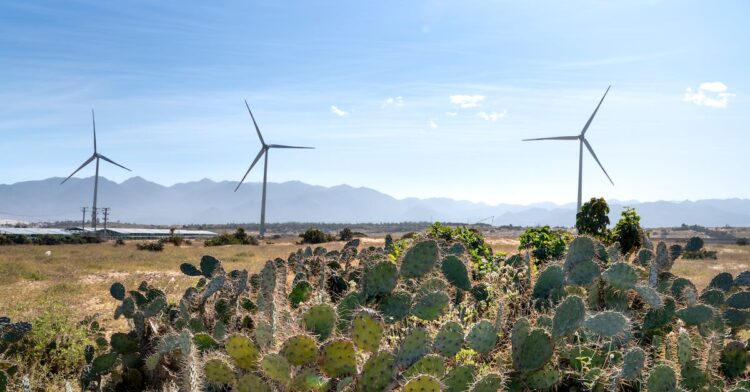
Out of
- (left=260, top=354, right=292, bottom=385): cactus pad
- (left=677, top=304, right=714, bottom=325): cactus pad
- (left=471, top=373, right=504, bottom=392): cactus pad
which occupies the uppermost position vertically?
(left=677, top=304, right=714, bottom=325): cactus pad

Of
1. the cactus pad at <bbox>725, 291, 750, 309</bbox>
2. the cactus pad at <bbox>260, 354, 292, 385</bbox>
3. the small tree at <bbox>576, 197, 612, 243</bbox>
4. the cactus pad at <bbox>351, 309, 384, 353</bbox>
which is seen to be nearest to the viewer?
the cactus pad at <bbox>260, 354, 292, 385</bbox>

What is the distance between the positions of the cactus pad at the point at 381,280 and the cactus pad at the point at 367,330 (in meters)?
1.34

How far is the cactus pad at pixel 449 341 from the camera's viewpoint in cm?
407

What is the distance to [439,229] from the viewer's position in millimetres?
13289

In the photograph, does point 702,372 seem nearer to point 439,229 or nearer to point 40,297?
point 439,229

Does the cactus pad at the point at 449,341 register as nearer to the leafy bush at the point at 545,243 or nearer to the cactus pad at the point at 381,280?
the cactus pad at the point at 381,280

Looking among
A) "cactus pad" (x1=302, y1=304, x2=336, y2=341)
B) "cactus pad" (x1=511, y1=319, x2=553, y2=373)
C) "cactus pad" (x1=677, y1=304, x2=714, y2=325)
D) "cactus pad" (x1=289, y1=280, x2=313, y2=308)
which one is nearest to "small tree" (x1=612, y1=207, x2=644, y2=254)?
"cactus pad" (x1=677, y1=304, x2=714, y2=325)

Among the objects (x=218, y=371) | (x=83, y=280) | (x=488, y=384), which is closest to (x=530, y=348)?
(x=488, y=384)

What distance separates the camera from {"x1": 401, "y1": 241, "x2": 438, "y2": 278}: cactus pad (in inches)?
209

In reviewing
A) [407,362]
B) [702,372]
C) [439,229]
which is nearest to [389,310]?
[407,362]

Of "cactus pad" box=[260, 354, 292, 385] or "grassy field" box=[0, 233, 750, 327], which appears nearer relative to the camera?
"cactus pad" box=[260, 354, 292, 385]

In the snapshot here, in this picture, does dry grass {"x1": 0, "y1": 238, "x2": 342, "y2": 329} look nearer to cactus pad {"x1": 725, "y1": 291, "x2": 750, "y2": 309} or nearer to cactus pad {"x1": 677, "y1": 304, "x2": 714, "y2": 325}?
cactus pad {"x1": 677, "y1": 304, "x2": 714, "y2": 325}

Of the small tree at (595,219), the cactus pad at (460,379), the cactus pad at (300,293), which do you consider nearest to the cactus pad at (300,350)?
the cactus pad at (460,379)

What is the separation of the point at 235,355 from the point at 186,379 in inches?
22.5
